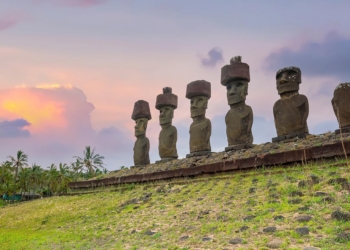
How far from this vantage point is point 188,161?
39.7 ft

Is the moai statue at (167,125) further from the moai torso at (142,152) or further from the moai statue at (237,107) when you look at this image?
the moai statue at (237,107)

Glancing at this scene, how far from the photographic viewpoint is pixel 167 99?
1527 cm

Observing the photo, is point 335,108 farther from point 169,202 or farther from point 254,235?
point 254,235

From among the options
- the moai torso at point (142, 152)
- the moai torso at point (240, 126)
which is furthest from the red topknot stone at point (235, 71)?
the moai torso at point (142, 152)

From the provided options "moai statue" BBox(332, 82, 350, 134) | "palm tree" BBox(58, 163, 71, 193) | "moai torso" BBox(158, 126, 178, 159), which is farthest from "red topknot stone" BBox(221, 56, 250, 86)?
"palm tree" BBox(58, 163, 71, 193)

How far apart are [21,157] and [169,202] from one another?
41.9m

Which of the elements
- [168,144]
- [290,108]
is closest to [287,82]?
[290,108]

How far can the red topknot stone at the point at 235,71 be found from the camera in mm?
11742

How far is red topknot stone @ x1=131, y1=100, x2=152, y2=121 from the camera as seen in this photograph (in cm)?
1686

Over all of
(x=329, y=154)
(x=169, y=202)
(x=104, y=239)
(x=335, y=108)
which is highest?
(x=335, y=108)

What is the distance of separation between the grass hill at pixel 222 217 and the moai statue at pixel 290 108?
2567mm

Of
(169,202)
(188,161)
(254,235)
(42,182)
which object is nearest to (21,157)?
(42,182)

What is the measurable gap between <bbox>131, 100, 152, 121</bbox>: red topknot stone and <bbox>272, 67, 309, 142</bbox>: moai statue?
7510 millimetres

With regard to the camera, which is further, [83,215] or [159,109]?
[159,109]
